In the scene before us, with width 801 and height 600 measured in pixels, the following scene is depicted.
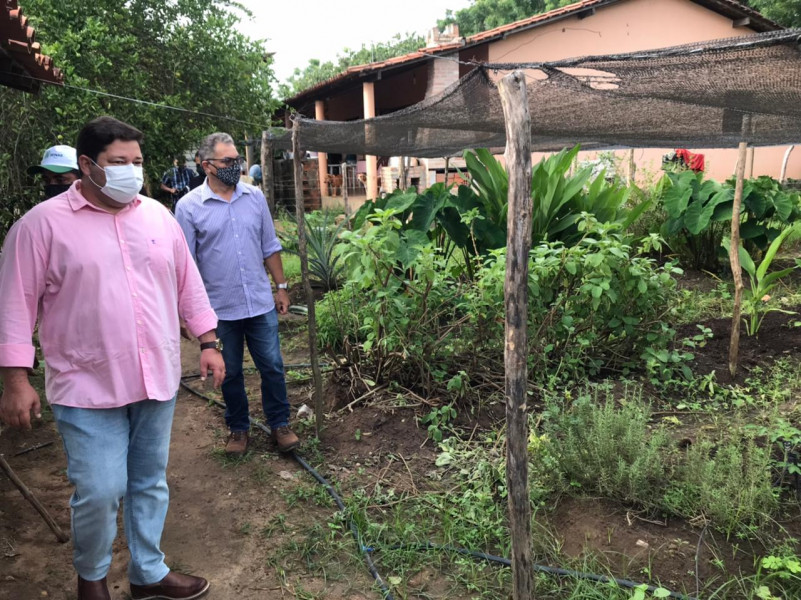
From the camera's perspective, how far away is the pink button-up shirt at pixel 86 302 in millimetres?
1948

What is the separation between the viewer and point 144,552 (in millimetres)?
2270

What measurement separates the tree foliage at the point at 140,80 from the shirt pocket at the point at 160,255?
327cm

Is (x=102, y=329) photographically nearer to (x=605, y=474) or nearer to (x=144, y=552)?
(x=144, y=552)

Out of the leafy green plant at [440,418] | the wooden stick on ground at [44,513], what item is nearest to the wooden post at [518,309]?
the leafy green plant at [440,418]

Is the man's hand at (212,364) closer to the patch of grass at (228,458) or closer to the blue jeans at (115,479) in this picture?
the blue jeans at (115,479)

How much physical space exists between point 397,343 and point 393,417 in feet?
1.48

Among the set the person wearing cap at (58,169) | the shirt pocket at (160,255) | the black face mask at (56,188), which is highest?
the person wearing cap at (58,169)

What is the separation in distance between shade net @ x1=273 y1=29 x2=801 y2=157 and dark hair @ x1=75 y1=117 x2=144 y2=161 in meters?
1.40

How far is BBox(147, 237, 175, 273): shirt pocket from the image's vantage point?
7.11 feet

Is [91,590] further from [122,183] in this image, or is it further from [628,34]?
[628,34]

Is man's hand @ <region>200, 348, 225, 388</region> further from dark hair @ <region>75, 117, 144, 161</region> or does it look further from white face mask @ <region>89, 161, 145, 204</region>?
dark hair @ <region>75, 117, 144, 161</region>

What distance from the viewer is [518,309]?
192 centimetres

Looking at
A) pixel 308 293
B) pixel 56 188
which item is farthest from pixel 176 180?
pixel 308 293

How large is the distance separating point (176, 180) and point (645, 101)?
6.47 m
